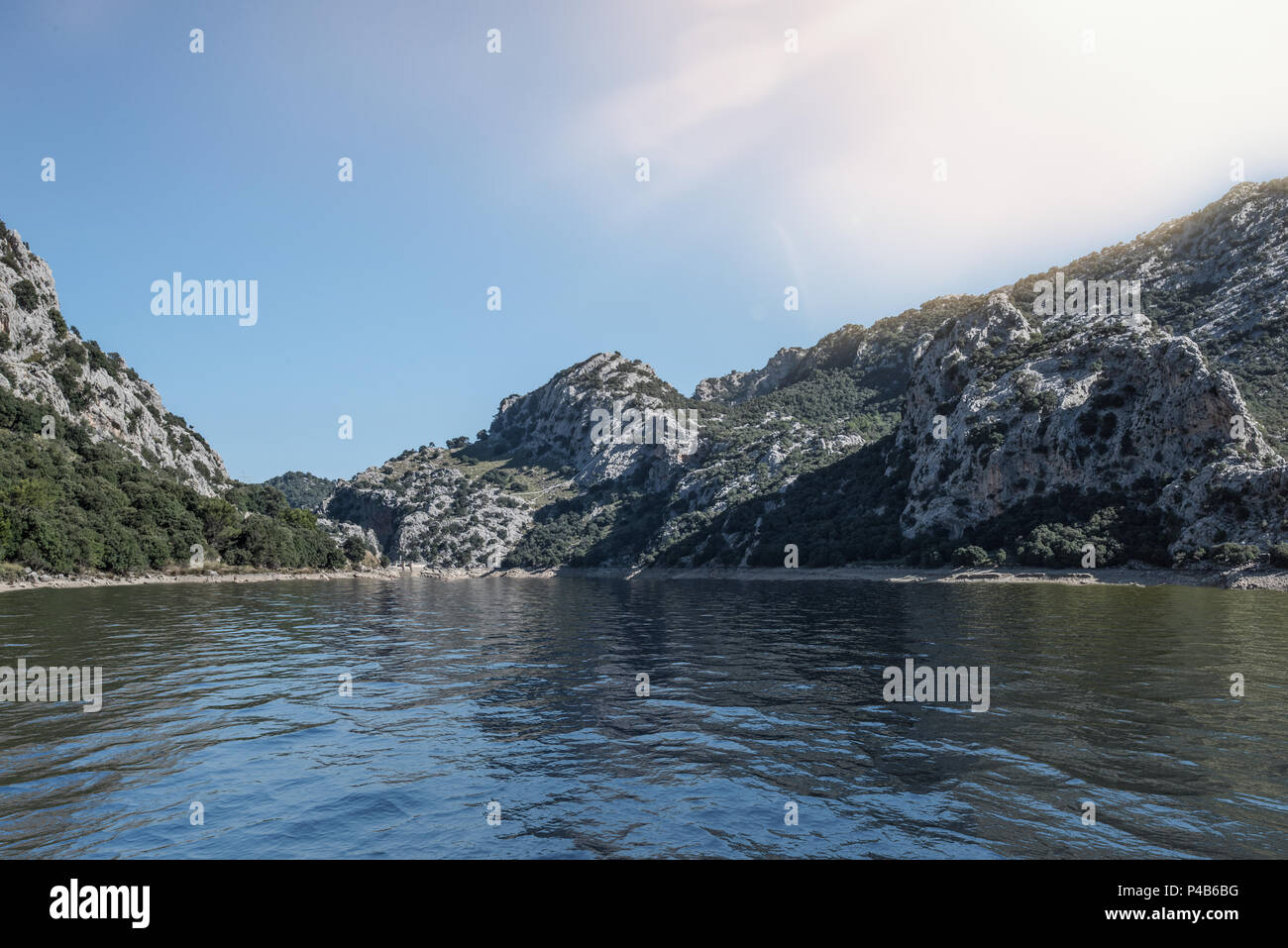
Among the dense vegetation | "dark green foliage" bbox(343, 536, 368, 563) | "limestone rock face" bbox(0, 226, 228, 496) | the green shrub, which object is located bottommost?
"dark green foliage" bbox(343, 536, 368, 563)

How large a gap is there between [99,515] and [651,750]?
348 feet

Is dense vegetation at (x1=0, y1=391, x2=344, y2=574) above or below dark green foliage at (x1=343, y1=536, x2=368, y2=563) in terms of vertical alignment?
above

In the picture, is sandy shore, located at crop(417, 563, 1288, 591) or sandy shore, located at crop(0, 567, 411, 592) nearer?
sandy shore, located at crop(417, 563, 1288, 591)

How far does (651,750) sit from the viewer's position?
1798 cm

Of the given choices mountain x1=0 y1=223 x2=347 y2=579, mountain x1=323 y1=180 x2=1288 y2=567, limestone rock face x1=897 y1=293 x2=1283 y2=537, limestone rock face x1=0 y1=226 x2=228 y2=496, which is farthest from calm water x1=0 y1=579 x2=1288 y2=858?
limestone rock face x1=0 y1=226 x2=228 y2=496

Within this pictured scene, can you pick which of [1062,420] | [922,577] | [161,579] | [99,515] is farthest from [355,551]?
[1062,420]

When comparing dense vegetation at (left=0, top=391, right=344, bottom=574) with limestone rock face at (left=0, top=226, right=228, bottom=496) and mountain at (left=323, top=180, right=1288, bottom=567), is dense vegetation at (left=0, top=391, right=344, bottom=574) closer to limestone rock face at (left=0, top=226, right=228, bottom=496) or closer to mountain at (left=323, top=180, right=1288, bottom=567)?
limestone rock face at (left=0, top=226, right=228, bottom=496)

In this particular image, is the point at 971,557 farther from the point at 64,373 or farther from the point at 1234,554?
the point at 64,373

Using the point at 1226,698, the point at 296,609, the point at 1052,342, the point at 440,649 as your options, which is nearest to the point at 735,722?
the point at 1226,698

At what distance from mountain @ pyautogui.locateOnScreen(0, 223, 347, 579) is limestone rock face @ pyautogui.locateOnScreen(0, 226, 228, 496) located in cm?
29

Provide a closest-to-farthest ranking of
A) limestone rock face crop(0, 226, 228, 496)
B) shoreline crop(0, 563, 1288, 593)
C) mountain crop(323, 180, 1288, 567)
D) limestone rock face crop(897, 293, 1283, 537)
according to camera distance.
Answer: shoreline crop(0, 563, 1288, 593)
mountain crop(323, 180, 1288, 567)
limestone rock face crop(897, 293, 1283, 537)
limestone rock face crop(0, 226, 228, 496)

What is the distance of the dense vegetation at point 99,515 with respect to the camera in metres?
78.6

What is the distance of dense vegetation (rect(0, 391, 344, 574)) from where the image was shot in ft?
258
